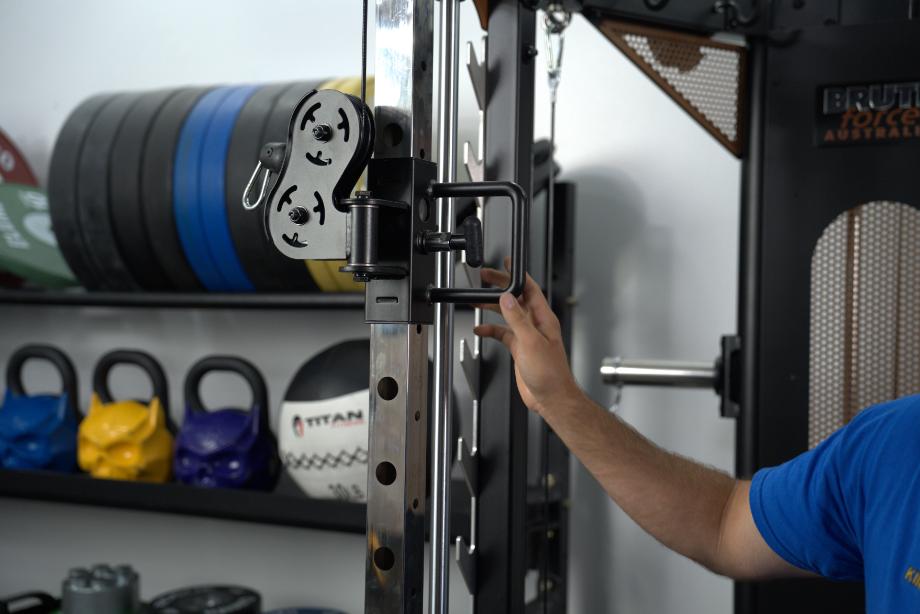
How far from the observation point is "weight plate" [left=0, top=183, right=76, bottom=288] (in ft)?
7.64

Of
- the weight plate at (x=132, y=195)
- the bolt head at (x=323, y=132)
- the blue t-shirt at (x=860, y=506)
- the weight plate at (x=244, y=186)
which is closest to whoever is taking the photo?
the bolt head at (x=323, y=132)

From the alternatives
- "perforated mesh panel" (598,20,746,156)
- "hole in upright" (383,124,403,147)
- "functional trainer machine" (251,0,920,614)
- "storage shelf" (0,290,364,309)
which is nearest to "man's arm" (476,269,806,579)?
"functional trainer machine" (251,0,920,614)

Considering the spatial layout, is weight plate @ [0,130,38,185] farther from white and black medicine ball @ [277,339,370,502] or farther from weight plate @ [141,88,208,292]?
white and black medicine ball @ [277,339,370,502]

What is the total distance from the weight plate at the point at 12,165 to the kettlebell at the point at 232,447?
2.93 feet

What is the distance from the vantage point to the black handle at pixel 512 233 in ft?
2.69

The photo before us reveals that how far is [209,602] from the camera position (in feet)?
6.76

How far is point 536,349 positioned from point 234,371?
1.40m

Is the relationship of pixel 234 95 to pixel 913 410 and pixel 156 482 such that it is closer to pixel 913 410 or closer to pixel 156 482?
pixel 156 482

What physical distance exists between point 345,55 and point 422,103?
1.56 meters

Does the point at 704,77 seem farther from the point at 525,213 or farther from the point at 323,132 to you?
the point at 323,132

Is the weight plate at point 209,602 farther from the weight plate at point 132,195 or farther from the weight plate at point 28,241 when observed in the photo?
the weight plate at point 28,241

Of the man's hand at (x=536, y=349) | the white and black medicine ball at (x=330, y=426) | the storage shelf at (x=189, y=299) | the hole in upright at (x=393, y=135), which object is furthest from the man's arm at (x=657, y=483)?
the storage shelf at (x=189, y=299)

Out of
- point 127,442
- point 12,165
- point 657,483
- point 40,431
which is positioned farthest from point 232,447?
point 657,483

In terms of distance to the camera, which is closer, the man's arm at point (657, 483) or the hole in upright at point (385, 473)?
the hole in upright at point (385, 473)
